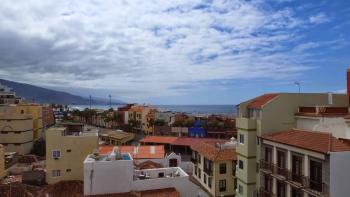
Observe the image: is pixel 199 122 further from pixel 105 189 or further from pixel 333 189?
pixel 333 189

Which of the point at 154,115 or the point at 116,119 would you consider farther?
the point at 116,119

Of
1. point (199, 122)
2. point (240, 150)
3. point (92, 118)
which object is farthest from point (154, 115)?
point (240, 150)

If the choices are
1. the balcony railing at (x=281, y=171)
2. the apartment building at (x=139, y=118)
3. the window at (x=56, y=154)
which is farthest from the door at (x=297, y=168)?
the apartment building at (x=139, y=118)

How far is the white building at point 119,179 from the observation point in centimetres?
2788

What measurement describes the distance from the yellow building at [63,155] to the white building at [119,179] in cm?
860

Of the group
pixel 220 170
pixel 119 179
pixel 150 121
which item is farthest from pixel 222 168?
pixel 150 121

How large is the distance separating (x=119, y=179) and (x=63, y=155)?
496 inches

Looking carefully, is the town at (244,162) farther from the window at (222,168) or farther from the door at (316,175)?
the window at (222,168)

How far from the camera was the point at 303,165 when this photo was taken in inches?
917

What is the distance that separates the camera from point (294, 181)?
24.3 metres

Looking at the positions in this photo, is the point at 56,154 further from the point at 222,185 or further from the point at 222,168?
the point at 222,185

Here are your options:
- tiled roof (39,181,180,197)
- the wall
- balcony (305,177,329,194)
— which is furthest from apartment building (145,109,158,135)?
balcony (305,177,329,194)

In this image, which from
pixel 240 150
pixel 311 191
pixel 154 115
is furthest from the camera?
pixel 154 115

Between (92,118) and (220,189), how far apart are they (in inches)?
4169
